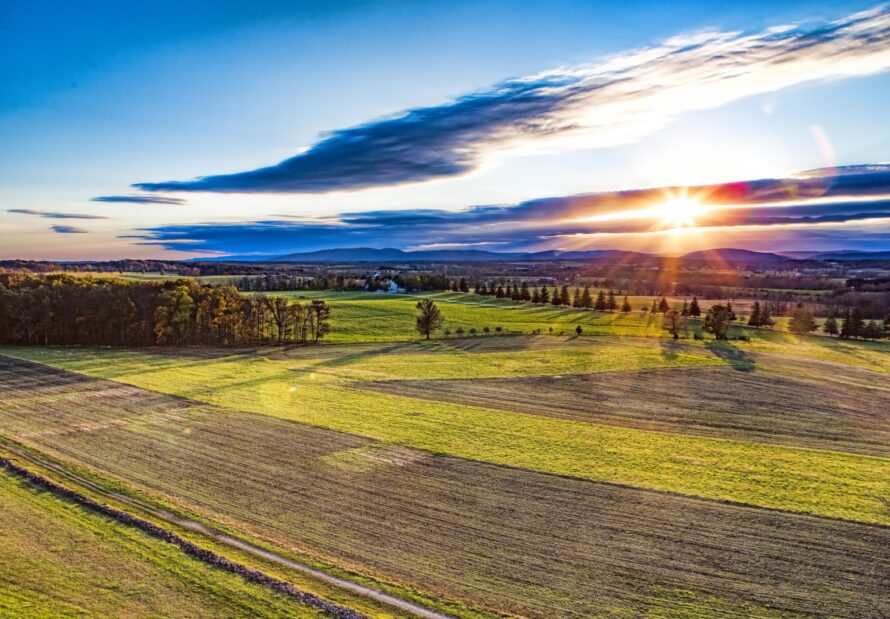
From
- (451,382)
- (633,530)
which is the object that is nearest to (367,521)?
(633,530)

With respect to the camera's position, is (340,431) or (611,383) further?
(611,383)

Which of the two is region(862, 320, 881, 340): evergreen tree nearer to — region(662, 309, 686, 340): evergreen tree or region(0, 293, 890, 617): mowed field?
region(662, 309, 686, 340): evergreen tree

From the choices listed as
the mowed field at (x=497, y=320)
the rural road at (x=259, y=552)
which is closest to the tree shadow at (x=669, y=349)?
the mowed field at (x=497, y=320)

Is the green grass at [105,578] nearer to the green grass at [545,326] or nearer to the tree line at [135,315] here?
the tree line at [135,315]

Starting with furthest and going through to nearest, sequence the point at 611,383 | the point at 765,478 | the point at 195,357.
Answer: the point at 195,357, the point at 611,383, the point at 765,478

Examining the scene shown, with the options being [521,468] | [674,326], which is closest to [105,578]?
[521,468]

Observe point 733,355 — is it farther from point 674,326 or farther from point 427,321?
point 427,321

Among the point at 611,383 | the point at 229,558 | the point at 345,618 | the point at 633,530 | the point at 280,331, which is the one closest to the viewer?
the point at 345,618

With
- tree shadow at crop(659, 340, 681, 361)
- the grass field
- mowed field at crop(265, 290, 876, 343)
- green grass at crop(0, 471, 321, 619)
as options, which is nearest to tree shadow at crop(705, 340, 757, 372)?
tree shadow at crop(659, 340, 681, 361)

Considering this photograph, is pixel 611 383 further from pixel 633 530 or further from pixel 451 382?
pixel 633 530
